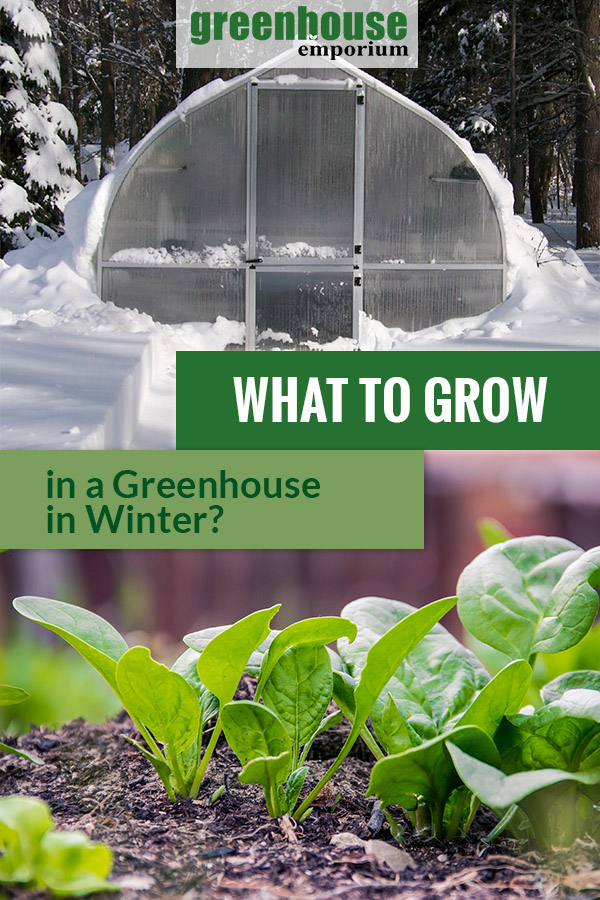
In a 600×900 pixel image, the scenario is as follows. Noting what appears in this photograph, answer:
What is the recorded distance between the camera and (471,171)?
14.9 ft

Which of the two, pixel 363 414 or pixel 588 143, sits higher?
pixel 588 143

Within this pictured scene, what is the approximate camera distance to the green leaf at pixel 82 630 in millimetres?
492

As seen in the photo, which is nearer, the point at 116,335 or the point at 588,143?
the point at 116,335

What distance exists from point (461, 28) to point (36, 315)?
666 centimetres

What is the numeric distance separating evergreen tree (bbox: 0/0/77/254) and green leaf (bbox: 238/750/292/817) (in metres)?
6.30

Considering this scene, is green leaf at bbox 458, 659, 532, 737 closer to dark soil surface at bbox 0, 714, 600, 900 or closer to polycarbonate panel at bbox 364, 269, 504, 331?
dark soil surface at bbox 0, 714, 600, 900

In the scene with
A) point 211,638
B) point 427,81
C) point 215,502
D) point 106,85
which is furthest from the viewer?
point 106,85

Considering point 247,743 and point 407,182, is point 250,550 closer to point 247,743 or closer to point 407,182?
point 247,743

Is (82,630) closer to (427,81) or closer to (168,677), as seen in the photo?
(168,677)

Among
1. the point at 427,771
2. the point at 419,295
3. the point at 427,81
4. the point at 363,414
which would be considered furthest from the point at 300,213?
the point at 427,81

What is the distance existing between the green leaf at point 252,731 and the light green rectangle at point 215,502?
195 mm

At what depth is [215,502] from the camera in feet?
2.24

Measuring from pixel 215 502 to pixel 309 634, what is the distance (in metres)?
0.21

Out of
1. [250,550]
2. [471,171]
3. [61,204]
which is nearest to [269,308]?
[471,171]
